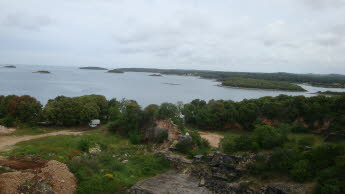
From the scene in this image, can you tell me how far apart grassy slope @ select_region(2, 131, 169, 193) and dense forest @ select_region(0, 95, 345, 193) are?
2.80m

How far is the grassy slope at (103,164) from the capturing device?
39.6 feet

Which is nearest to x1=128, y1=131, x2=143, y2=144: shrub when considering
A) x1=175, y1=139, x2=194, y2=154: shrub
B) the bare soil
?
x1=175, y1=139, x2=194, y2=154: shrub

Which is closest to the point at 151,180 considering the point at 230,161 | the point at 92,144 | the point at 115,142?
the point at 230,161

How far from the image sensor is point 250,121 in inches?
1043

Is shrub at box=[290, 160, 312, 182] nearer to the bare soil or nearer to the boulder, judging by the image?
the boulder

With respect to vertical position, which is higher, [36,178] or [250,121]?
[250,121]

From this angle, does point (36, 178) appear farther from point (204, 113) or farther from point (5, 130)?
point (204, 113)

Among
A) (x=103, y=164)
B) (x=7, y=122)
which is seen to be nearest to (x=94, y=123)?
(x=7, y=122)

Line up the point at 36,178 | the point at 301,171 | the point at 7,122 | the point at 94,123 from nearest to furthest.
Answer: the point at 301,171 < the point at 36,178 < the point at 7,122 < the point at 94,123

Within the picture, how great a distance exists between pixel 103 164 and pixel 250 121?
58.1 ft

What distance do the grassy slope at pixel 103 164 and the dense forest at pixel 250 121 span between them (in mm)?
2804


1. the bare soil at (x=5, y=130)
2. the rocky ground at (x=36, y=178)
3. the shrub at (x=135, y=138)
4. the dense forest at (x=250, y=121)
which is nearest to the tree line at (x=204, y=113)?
the dense forest at (x=250, y=121)

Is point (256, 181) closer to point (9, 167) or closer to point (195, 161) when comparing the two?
point (195, 161)

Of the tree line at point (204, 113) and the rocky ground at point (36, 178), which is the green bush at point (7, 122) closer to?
the tree line at point (204, 113)
